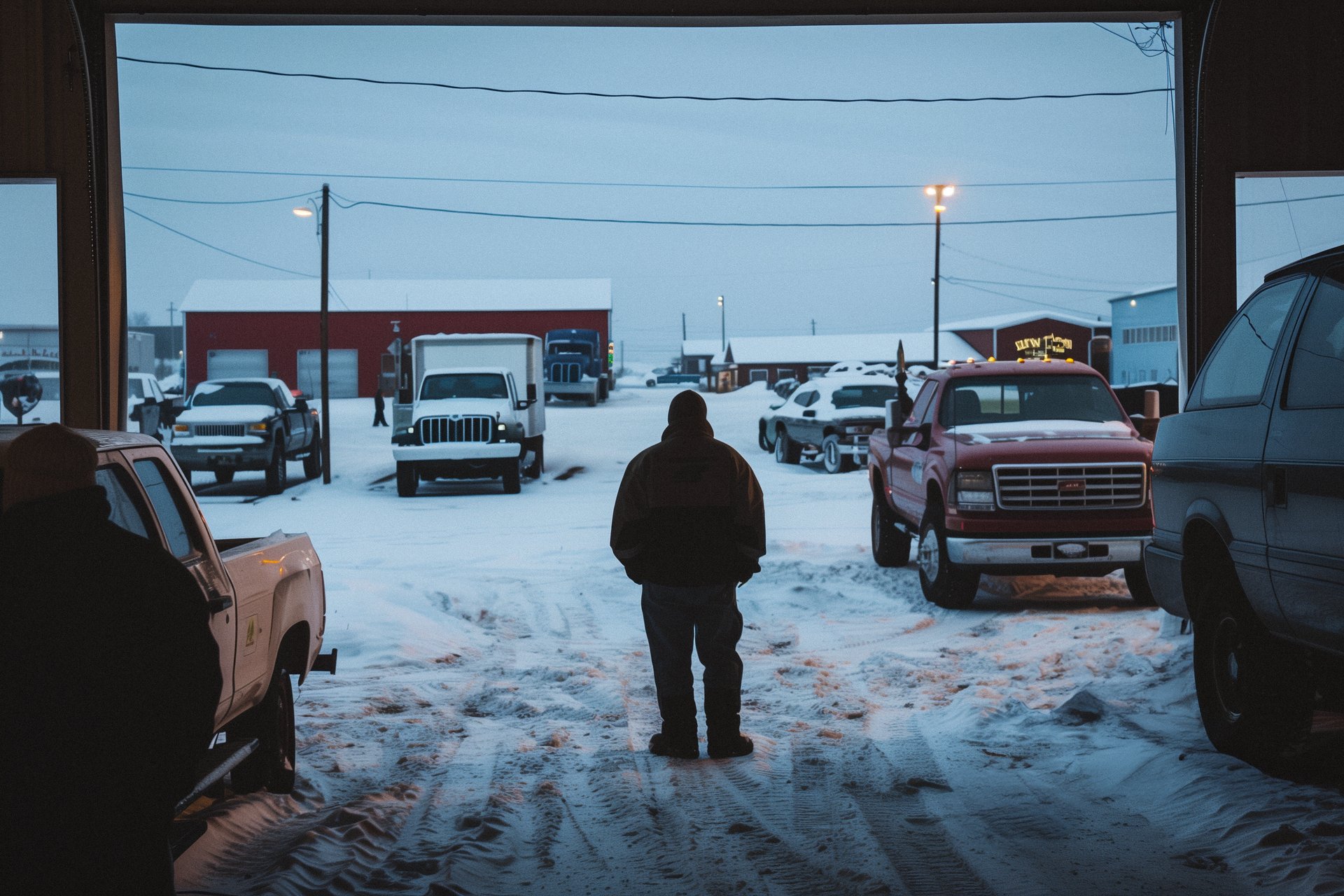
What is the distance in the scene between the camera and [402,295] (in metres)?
66.2

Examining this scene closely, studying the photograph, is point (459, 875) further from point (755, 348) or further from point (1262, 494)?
point (755, 348)

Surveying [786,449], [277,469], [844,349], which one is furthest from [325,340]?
[844,349]

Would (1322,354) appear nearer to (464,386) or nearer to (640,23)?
(640,23)

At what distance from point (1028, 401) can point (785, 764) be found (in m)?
6.51

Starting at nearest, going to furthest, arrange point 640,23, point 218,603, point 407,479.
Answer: point 218,603 → point 640,23 → point 407,479

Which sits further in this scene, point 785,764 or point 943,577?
point 943,577

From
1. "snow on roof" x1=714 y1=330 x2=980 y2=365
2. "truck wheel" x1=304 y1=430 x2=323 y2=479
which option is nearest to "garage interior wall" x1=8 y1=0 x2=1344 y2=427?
"truck wheel" x1=304 y1=430 x2=323 y2=479

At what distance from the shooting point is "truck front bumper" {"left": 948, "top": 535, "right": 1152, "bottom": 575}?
33.4 ft

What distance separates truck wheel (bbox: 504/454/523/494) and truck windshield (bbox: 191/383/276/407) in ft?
14.9

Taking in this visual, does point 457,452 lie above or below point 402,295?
below

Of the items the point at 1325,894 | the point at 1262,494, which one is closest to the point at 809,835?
the point at 1325,894

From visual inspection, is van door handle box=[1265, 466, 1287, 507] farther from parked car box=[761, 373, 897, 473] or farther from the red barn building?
the red barn building

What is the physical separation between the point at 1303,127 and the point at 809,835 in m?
6.13

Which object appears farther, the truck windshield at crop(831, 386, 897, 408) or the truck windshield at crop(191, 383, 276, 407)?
the truck windshield at crop(831, 386, 897, 408)
